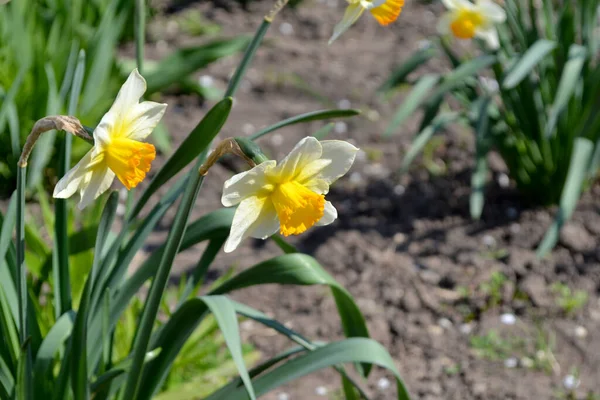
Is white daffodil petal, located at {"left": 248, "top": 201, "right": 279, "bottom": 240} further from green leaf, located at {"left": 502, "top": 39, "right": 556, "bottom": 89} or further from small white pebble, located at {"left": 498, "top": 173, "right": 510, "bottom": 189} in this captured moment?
small white pebble, located at {"left": 498, "top": 173, "right": 510, "bottom": 189}

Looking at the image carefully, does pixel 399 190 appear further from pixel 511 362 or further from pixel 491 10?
pixel 511 362

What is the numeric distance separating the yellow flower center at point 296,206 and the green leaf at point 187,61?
2122mm

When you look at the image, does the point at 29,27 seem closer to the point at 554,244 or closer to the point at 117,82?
the point at 117,82

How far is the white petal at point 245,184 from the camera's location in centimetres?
100

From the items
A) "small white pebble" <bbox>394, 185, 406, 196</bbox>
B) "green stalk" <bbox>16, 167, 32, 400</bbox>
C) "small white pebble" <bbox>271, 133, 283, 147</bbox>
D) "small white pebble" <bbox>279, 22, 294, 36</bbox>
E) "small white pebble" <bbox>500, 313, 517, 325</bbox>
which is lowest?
"small white pebble" <bbox>279, 22, 294, 36</bbox>

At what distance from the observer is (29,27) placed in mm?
2766

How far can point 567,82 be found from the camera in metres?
A: 2.34

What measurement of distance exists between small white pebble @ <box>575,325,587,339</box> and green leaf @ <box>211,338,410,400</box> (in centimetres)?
112

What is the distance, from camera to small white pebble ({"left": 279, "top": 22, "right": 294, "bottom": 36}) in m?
3.90

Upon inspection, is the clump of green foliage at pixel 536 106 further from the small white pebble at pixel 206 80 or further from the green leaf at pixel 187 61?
the small white pebble at pixel 206 80

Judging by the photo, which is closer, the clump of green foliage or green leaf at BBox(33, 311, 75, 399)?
green leaf at BBox(33, 311, 75, 399)

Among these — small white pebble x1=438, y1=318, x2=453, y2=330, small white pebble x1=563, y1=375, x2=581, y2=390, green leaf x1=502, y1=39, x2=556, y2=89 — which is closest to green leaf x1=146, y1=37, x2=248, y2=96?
green leaf x1=502, y1=39, x2=556, y2=89

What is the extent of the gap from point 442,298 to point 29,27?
1620 millimetres

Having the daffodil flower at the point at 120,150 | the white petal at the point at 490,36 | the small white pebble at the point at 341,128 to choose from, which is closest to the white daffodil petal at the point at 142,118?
the daffodil flower at the point at 120,150
